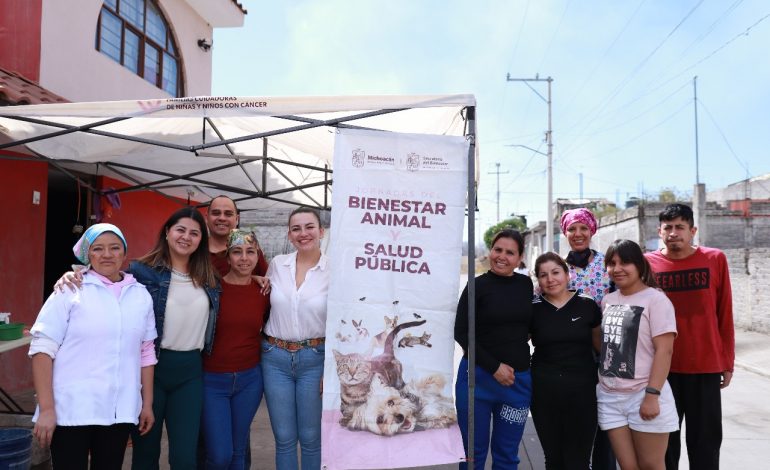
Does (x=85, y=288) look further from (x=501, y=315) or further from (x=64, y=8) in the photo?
(x=64, y=8)

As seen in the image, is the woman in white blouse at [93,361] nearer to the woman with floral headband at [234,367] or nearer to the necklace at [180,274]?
the necklace at [180,274]

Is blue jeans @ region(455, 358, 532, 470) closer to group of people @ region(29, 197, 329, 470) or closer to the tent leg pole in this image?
the tent leg pole

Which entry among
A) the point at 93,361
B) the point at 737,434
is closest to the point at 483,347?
the point at 93,361

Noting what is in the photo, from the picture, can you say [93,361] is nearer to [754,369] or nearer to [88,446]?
[88,446]

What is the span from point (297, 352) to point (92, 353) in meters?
1.03

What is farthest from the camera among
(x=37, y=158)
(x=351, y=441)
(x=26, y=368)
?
(x=26, y=368)

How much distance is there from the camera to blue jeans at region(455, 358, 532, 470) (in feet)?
10.2

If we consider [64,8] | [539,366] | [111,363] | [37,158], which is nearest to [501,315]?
[539,366]

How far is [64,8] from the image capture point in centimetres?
706

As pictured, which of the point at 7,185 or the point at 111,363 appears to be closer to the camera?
the point at 111,363

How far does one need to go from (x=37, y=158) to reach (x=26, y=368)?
7.97ft

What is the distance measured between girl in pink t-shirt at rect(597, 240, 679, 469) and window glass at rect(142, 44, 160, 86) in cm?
877

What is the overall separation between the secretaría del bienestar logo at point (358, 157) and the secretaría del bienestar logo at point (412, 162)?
0.24m

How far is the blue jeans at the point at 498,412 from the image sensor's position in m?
3.11
